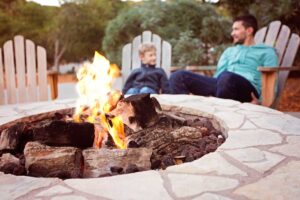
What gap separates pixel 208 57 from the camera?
771cm

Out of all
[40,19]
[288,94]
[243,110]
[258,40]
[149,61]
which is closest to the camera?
[243,110]

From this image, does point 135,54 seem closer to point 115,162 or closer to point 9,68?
point 9,68

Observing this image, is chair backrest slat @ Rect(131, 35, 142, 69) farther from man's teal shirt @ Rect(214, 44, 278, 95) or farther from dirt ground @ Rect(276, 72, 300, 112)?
dirt ground @ Rect(276, 72, 300, 112)

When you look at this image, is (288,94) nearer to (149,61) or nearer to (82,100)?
(149,61)

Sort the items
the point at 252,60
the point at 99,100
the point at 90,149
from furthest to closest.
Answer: the point at 252,60
the point at 99,100
the point at 90,149

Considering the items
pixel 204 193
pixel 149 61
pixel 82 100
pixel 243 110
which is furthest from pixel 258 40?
pixel 204 193

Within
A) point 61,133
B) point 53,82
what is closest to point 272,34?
point 53,82

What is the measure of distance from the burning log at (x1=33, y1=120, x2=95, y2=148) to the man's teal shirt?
2.56 m

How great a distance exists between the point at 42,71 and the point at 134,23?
4526 mm

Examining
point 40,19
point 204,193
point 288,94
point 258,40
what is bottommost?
point 288,94

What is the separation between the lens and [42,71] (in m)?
4.11

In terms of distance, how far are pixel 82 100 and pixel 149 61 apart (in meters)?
1.79

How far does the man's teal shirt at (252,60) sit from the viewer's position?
3.90 meters

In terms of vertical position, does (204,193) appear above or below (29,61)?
below
